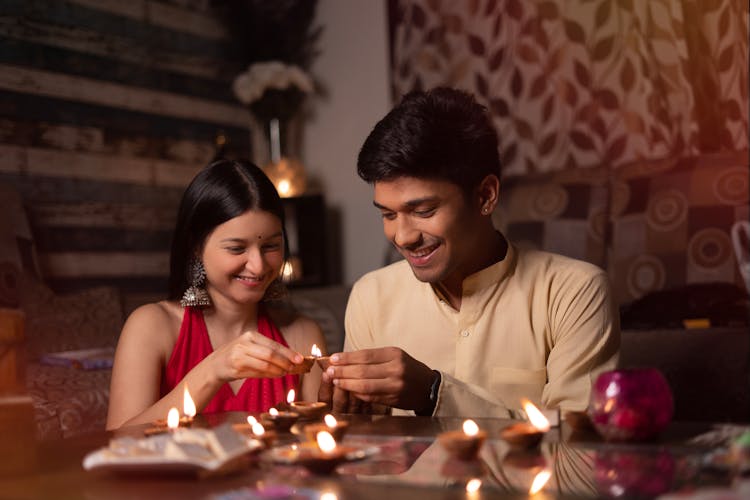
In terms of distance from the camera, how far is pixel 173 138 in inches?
198

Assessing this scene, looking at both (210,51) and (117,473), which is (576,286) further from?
(210,51)

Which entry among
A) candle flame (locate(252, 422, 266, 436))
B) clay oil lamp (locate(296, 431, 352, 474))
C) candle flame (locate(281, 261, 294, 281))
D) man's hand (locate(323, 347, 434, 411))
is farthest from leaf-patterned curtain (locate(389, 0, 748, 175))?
clay oil lamp (locate(296, 431, 352, 474))

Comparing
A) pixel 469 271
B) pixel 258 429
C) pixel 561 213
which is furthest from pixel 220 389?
pixel 561 213

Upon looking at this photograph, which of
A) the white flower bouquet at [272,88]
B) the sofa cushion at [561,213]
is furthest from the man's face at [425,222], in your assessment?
the white flower bouquet at [272,88]

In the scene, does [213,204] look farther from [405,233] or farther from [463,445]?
[463,445]

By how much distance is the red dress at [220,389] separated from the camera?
241 centimetres

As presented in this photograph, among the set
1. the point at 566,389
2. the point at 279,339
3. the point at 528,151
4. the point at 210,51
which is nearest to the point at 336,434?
the point at 566,389

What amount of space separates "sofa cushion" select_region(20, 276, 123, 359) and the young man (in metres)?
1.74

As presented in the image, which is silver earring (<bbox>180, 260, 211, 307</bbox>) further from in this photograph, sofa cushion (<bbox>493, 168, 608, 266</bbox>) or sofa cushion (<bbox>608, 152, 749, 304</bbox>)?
sofa cushion (<bbox>608, 152, 749, 304</bbox>)

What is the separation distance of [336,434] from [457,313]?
91cm

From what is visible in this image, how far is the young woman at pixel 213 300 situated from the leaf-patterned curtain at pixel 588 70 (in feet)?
7.19

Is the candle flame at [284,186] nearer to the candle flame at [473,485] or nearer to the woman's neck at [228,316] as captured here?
the woman's neck at [228,316]

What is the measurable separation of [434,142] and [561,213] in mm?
1833

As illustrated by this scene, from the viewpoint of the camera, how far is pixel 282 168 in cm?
505
